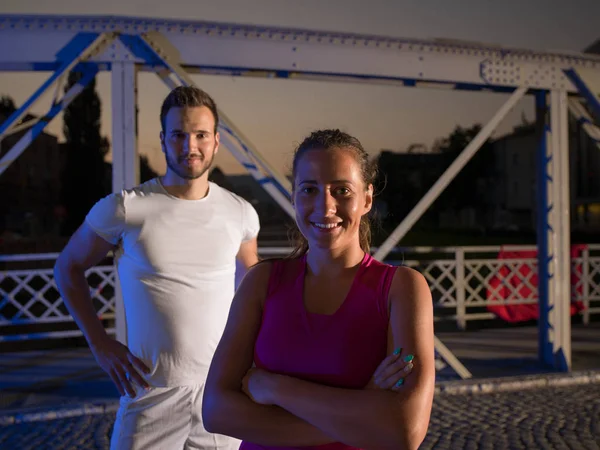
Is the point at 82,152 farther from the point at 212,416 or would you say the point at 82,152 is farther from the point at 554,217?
the point at 212,416

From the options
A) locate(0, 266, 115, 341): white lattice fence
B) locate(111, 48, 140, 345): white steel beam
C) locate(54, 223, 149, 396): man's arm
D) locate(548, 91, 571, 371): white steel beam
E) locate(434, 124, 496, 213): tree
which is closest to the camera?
locate(54, 223, 149, 396): man's arm

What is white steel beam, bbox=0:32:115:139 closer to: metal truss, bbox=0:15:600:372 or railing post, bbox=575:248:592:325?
metal truss, bbox=0:15:600:372

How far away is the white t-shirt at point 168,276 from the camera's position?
2.25 meters

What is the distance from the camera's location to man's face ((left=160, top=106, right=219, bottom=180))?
231 centimetres

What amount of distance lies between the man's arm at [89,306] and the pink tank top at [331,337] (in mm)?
786

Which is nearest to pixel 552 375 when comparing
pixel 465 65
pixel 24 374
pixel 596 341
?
pixel 596 341

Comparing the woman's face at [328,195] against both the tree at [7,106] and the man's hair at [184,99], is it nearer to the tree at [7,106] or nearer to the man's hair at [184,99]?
the man's hair at [184,99]

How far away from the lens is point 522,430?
4.69 m

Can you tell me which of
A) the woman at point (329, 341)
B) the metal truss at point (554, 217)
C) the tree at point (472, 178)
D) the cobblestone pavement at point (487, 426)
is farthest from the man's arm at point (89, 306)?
the tree at point (472, 178)

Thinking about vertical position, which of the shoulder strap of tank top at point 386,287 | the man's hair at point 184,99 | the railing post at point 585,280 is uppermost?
the man's hair at point 184,99

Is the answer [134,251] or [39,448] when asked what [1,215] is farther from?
[134,251]

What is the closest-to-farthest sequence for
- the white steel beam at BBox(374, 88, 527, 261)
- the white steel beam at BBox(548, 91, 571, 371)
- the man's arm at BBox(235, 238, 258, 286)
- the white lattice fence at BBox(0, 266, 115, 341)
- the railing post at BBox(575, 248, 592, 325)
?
the man's arm at BBox(235, 238, 258, 286) → the white steel beam at BBox(374, 88, 527, 261) → the white steel beam at BBox(548, 91, 571, 371) → the white lattice fence at BBox(0, 266, 115, 341) → the railing post at BBox(575, 248, 592, 325)

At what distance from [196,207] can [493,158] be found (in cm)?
6305

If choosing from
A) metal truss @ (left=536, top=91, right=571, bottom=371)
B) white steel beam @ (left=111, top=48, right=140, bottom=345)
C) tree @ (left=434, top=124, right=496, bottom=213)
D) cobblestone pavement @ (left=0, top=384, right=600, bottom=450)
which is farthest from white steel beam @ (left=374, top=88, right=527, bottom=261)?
tree @ (left=434, top=124, right=496, bottom=213)
